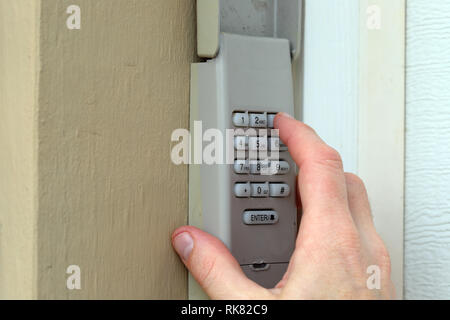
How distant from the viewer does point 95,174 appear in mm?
540

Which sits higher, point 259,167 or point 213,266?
point 259,167

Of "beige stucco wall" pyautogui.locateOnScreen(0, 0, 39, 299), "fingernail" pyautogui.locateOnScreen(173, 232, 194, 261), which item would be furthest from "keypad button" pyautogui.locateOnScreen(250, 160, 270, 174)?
"beige stucco wall" pyautogui.locateOnScreen(0, 0, 39, 299)

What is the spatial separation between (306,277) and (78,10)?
14.3 inches

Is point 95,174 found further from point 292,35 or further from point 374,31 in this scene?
point 374,31

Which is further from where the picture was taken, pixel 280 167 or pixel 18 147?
pixel 280 167

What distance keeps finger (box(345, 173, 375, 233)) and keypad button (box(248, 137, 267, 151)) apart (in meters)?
0.11

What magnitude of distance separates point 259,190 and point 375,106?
221 mm

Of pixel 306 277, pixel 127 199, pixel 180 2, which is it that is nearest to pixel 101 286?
pixel 127 199

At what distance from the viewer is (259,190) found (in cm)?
62

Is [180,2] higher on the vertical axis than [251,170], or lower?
higher

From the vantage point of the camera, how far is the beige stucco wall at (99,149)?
502 millimetres

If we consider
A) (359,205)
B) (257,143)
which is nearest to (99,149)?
(257,143)

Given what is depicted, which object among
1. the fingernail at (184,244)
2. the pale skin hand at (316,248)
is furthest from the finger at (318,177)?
the fingernail at (184,244)

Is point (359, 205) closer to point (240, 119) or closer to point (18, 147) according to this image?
point (240, 119)
